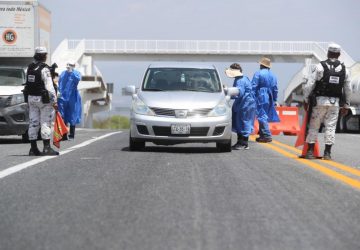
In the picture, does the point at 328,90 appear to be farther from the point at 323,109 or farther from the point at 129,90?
the point at 129,90

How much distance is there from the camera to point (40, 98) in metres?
13.6

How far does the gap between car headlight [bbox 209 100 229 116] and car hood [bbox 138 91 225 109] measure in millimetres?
68

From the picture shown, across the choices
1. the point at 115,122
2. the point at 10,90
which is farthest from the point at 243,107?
the point at 115,122

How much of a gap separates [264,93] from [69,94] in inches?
177

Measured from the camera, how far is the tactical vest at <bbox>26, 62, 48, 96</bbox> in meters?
13.6

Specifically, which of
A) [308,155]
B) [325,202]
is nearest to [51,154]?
[308,155]

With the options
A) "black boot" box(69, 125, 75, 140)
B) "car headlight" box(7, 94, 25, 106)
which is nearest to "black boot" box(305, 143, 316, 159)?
"car headlight" box(7, 94, 25, 106)

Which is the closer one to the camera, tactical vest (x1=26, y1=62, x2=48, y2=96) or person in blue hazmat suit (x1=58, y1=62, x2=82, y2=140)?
tactical vest (x1=26, y1=62, x2=48, y2=96)

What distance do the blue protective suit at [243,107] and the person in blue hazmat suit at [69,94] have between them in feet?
16.6

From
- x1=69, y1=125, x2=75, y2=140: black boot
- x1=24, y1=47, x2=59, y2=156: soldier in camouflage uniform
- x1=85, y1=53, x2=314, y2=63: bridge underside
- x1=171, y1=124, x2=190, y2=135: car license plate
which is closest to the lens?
x1=24, y1=47, x2=59, y2=156: soldier in camouflage uniform

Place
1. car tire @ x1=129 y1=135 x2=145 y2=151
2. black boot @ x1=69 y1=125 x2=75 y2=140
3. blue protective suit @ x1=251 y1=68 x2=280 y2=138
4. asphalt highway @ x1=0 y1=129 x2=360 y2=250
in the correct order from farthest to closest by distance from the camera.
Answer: black boot @ x1=69 y1=125 x2=75 y2=140 → blue protective suit @ x1=251 y1=68 x2=280 y2=138 → car tire @ x1=129 y1=135 x2=145 y2=151 → asphalt highway @ x1=0 y1=129 x2=360 y2=250

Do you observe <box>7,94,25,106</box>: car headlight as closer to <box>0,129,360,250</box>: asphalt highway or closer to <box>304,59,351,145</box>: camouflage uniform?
<box>0,129,360,250</box>: asphalt highway

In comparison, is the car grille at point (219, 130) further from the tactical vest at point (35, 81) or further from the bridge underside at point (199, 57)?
the bridge underside at point (199, 57)

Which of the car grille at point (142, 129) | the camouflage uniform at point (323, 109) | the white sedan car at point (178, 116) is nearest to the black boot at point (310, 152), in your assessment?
the camouflage uniform at point (323, 109)
